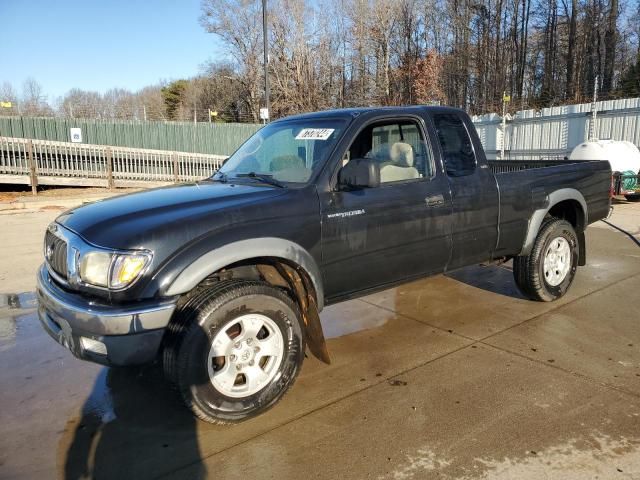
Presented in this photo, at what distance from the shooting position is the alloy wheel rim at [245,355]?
305 cm

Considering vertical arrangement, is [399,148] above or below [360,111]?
below

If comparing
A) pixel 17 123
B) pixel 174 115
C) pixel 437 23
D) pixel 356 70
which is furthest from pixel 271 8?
pixel 174 115

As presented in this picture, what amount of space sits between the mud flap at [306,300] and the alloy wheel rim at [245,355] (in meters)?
0.35

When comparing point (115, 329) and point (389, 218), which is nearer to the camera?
point (115, 329)

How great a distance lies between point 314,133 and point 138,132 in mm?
21006

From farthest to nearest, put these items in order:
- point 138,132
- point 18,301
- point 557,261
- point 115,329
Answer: point 138,132, point 18,301, point 557,261, point 115,329

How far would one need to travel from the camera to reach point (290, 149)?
3992 mm

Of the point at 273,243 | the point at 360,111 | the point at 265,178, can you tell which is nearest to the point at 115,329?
the point at 273,243

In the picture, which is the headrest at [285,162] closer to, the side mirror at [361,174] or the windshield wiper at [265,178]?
the windshield wiper at [265,178]

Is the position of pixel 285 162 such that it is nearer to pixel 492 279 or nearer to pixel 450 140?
pixel 450 140

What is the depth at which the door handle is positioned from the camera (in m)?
4.03

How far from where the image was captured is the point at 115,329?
2.75 meters

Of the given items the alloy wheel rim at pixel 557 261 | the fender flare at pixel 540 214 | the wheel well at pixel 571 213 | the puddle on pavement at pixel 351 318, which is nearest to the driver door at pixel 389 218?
the puddle on pavement at pixel 351 318

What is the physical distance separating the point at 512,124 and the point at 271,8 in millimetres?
25451
